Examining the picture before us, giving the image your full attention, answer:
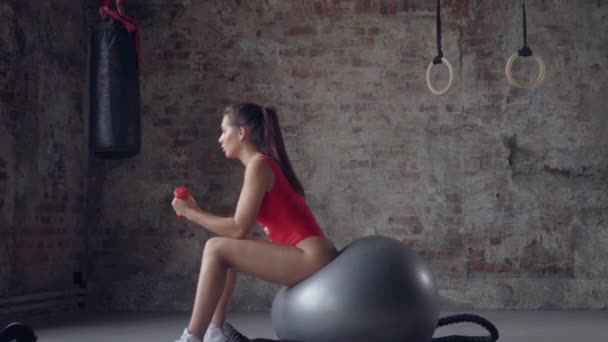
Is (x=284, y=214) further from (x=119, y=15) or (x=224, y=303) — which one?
(x=119, y=15)

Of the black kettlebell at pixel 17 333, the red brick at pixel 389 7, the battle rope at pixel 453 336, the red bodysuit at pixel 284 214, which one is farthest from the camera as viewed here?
the red brick at pixel 389 7

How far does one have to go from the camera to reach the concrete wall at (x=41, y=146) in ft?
17.2

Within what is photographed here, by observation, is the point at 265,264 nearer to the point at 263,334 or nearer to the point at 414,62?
the point at 263,334

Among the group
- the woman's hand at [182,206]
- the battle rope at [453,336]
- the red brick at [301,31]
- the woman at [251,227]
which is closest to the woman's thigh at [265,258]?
the woman at [251,227]

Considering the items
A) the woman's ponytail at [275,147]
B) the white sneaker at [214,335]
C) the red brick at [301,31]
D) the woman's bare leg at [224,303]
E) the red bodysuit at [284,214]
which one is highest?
the red brick at [301,31]

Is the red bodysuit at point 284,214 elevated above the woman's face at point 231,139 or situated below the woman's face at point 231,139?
below

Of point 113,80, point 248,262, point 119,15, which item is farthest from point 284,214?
point 119,15

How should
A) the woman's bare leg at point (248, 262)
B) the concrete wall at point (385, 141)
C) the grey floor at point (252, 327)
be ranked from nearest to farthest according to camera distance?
the woman's bare leg at point (248, 262), the grey floor at point (252, 327), the concrete wall at point (385, 141)

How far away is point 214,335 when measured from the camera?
11.5 feet

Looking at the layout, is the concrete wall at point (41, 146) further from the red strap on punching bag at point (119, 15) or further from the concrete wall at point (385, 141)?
the red strap on punching bag at point (119, 15)

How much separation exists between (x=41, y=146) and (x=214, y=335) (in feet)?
9.48

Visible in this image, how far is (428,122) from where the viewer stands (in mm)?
6453

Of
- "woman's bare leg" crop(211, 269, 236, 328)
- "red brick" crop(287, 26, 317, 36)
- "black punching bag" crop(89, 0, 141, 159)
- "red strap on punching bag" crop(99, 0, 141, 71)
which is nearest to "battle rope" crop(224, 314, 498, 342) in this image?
"woman's bare leg" crop(211, 269, 236, 328)

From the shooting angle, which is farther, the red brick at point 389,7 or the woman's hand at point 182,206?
the red brick at point 389,7
